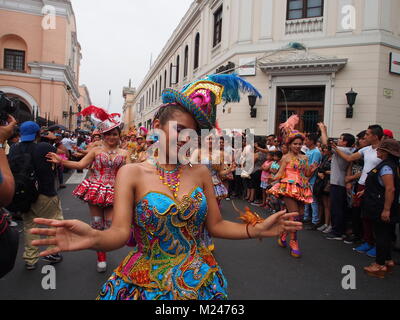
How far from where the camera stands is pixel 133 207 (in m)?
1.81

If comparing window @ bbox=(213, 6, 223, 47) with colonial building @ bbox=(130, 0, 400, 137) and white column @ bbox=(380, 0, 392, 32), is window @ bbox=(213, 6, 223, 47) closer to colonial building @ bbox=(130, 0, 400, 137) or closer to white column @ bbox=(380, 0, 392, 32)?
colonial building @ bbox=(130, 0, 400, 137)

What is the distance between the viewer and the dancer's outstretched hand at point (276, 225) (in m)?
1.77

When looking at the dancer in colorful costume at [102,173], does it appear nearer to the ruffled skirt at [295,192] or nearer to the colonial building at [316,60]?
the ruffled skirt at [295,192]

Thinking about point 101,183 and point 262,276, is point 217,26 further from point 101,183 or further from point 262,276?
point 262,276

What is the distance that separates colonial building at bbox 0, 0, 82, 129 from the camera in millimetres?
27938

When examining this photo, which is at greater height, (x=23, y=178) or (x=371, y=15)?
(x=371, y=15)

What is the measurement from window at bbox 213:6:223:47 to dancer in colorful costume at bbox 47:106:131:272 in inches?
519

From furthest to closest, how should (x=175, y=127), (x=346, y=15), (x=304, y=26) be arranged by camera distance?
(x=304, y=26)
(x=346, y=15)
(x=175, y=127)

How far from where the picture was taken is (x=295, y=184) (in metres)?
5.17

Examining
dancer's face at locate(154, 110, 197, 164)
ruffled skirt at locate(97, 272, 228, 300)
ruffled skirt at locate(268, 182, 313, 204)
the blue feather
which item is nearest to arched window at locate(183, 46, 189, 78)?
the blue feather

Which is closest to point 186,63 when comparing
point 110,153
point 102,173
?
point 110,153

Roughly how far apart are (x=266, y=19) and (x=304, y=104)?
3941mm

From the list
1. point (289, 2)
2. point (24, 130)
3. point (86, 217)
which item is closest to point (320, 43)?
point (289, 2)
